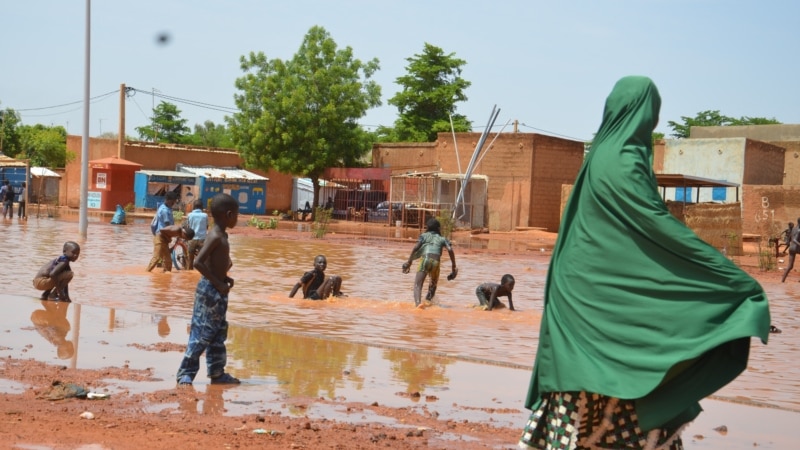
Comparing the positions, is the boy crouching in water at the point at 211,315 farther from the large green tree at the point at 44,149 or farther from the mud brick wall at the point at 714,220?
the large green tree at the point at 44,149

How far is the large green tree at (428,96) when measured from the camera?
62.8 m

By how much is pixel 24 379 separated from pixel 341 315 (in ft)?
20.1

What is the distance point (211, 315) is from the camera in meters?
7.69

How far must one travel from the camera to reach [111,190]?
49.2 meters

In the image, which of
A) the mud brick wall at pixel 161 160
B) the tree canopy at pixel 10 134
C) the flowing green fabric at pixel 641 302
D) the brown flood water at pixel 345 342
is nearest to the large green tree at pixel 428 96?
the mud brick wall at pixel 161 160

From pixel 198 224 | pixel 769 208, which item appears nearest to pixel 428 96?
pixel 769 208

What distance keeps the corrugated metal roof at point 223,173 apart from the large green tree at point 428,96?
1208cm

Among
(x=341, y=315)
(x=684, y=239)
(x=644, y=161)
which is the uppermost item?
(x=644, y=161)

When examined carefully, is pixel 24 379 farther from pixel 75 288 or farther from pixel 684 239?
pixel 75 288

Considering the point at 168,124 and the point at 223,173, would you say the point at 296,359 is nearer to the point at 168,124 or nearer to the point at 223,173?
the point at 223,173

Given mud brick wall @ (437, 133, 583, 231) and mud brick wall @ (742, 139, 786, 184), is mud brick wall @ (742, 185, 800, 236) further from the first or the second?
mud brick wall @ (437, 133, 583, 231)

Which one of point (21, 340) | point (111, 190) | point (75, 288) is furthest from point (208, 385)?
point (111, 190)

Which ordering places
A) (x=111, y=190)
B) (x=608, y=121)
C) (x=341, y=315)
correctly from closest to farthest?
(x=608, y=121) → (x=341, y=315) → (x=111, y=190)

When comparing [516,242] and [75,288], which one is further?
[516,242]
